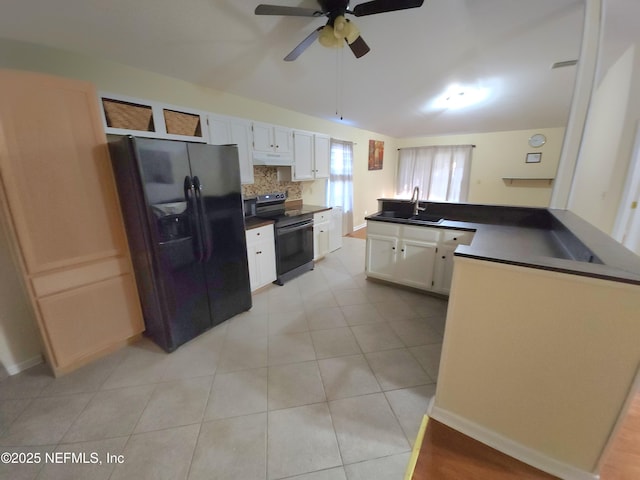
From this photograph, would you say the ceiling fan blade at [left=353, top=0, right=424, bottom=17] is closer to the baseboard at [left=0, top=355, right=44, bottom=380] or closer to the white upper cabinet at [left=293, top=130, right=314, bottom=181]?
the white upper cabinet at [left=293, top=130, right=314, bottom=181]

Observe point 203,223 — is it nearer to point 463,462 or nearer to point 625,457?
point 463,462

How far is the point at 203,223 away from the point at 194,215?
10cm

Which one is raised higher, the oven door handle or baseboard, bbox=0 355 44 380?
the oven door handle

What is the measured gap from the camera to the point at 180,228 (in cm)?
196

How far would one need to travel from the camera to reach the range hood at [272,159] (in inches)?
122

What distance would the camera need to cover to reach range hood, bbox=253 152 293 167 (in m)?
3.11

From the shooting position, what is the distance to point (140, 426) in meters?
1.46

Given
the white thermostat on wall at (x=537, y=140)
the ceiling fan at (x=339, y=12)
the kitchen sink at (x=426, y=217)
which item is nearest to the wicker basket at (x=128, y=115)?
the ceiling fan at (x=339, y=12)

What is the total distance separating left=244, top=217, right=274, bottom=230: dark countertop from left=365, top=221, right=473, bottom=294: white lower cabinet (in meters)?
Answer: 1.25

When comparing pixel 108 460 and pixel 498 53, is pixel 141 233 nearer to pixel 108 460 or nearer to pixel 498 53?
pixel 108 460

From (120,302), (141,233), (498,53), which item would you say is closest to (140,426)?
(120,302)

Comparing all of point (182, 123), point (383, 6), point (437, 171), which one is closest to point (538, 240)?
point (383, 6)

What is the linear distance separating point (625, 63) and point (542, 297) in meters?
3.53

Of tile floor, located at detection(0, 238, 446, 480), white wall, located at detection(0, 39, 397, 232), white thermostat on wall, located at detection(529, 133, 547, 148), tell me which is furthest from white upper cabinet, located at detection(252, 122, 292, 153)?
white thermostat on wall, located at detection(529, 133, 547, 148)
